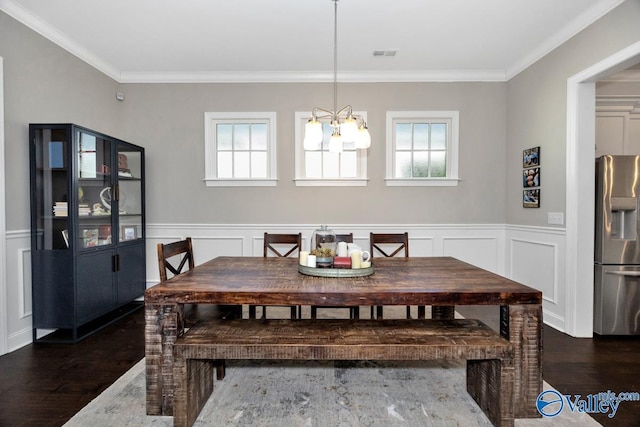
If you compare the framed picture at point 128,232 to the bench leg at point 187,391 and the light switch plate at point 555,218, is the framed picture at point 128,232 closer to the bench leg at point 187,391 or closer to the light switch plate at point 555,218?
the bench leg at point 187,391

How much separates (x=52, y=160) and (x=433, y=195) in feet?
→ 13.1

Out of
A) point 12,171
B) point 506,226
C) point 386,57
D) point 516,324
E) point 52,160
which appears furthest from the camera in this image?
point 506,226

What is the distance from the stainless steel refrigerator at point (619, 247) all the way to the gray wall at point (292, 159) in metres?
1.18

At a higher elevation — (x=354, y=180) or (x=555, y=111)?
(x=555, y=111)

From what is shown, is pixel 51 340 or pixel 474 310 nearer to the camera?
pixel 51 340

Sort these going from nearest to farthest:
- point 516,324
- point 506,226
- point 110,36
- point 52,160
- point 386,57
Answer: point 516,324 → point 52,160 → point 110,36 → point 386,57 → point 506,226

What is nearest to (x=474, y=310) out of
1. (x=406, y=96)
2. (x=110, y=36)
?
(x=406, y=96)

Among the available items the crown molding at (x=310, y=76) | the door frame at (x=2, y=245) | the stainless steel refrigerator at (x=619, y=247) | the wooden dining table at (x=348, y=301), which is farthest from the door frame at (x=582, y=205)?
the door frame at (x=2, y=245)

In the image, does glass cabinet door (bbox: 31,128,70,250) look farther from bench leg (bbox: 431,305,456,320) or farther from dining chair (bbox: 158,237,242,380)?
bench leg (bbox: 431,305,456,320)

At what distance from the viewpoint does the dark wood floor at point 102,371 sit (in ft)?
6.07

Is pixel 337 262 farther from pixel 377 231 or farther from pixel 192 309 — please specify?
pixel 377 231

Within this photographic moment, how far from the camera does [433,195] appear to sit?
4.00 m

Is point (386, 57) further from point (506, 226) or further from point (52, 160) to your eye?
point (52, 160)

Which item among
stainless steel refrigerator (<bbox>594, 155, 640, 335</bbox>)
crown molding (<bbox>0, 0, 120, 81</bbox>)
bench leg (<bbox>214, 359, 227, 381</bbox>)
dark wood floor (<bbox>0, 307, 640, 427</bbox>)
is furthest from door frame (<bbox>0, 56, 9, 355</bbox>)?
stainless steel refrigerator (<bbox>594, 155, 640, 335</bbox>)
